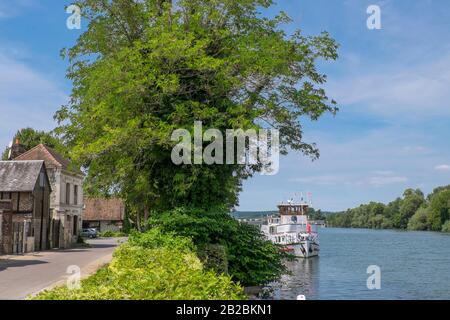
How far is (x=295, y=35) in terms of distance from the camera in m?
21.4

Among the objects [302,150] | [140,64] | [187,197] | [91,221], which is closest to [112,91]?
[140,64]

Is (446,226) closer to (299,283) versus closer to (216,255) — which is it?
(299,283)

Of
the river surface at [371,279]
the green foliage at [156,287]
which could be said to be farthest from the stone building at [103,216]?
the green foliage at [156,287]

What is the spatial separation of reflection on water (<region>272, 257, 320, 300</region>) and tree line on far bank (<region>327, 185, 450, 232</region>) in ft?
261

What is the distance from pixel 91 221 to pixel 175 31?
224 feet

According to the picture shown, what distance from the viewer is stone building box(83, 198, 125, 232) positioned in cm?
8312

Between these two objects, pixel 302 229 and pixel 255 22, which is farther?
pixel 302 229

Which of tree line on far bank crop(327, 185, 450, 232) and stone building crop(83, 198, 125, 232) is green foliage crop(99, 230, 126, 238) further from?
tree line on far bank crop(327, 185, 450, 232)

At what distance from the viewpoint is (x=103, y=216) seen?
83.7 metres

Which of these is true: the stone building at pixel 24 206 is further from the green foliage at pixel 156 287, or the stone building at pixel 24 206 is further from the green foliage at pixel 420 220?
the green foliage at pixel 420 220

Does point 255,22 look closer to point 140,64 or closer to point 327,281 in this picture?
point 140,64

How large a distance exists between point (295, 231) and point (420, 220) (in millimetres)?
70508

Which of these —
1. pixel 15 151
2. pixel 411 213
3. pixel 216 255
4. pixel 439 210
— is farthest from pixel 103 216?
pixel 411 213

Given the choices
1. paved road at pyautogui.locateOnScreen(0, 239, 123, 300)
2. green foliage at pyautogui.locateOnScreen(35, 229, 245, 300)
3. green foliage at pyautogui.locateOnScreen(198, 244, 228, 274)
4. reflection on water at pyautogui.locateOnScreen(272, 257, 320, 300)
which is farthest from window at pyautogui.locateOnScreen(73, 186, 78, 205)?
green foliage at pyautogui.locateOnScreen(35, 229, 245, 300)
